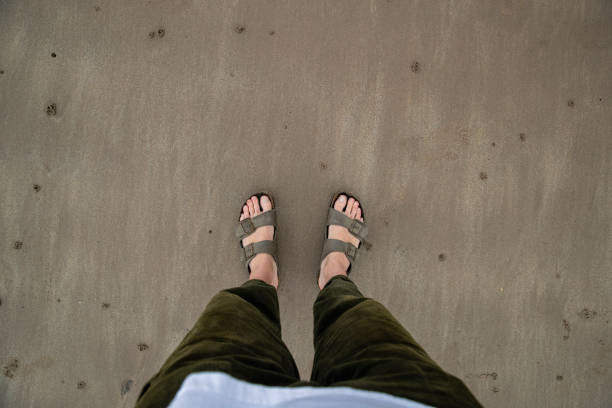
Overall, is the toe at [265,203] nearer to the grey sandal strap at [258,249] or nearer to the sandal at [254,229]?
the sandal at [254,229]

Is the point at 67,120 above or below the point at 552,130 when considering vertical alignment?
below

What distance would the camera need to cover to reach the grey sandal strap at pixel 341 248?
1448mm

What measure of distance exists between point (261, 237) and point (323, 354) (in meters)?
0.64

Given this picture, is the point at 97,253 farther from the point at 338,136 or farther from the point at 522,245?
the point at 522,245

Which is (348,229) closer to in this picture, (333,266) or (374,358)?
(333,266)

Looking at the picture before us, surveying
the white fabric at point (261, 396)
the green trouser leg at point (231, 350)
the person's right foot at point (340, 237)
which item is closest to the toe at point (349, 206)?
the person's right foot at point (340, 237)

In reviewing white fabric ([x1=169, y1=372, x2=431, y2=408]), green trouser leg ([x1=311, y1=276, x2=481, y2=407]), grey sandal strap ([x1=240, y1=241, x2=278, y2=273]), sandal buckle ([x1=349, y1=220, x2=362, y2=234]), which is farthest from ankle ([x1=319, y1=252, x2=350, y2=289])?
white fabric ([x1=169, y1=372, x2=431, y2=408])

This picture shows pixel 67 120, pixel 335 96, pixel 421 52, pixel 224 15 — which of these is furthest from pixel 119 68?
pixel 421 52

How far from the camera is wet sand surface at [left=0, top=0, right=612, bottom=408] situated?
1475mm

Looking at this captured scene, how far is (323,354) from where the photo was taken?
0.91 metres

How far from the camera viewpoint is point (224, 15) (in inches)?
57.8

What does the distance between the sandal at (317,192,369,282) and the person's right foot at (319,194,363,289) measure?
0.5 inches

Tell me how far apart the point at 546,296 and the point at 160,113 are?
6.15ft

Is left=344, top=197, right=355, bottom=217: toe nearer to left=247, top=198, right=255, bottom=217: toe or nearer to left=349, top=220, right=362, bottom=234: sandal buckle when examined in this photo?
left=349, top=220, right=362, bottom=234: sandal buckle
